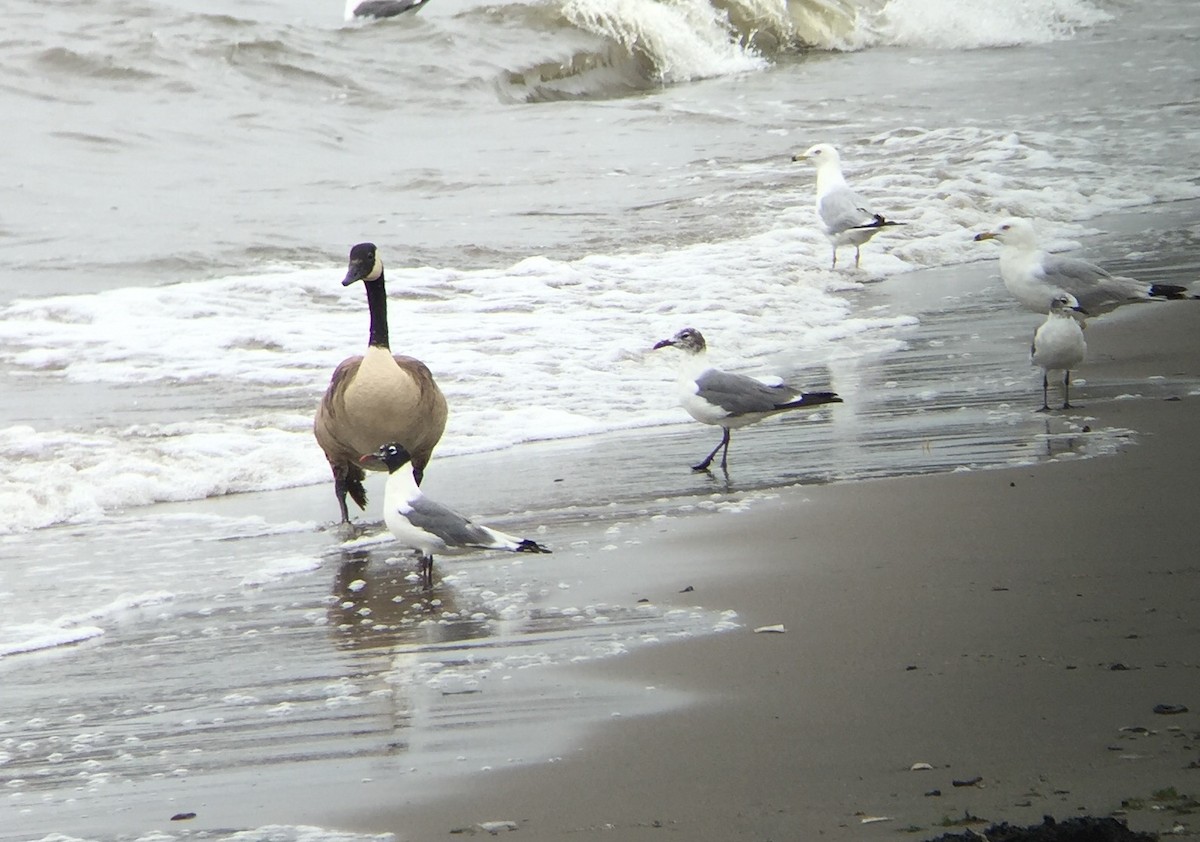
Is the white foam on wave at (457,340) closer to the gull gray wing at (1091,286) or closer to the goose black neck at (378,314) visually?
the goose black neck at (378,314)

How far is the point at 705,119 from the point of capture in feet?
69.8

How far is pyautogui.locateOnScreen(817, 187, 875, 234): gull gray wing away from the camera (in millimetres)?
12867

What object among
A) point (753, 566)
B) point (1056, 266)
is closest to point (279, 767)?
point (753, 566)

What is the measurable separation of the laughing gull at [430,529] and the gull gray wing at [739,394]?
187 cm

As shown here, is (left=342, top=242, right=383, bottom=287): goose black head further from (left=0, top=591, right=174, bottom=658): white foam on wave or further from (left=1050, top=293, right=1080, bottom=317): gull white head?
(left=1050, top=293, right=1080, bottom=317): gull white head

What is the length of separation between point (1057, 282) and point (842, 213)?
409 cm

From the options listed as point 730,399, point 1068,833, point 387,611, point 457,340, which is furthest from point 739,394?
point 1068,833

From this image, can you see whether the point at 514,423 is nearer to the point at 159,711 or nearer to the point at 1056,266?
the point at 1056,266

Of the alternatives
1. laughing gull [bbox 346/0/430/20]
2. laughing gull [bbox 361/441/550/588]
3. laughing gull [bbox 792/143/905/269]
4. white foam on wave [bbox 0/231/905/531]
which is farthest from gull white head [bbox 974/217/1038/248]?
laughing gull [bbox 346/0/430/20]

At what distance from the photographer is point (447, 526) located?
5562mm

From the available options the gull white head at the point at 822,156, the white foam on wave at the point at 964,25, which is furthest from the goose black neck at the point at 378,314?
the white foam on wave at the point at 964,25

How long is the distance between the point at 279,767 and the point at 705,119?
716 inches

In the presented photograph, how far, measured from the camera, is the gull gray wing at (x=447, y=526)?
5.52m

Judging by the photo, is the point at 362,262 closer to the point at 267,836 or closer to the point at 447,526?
the point at 447,526
